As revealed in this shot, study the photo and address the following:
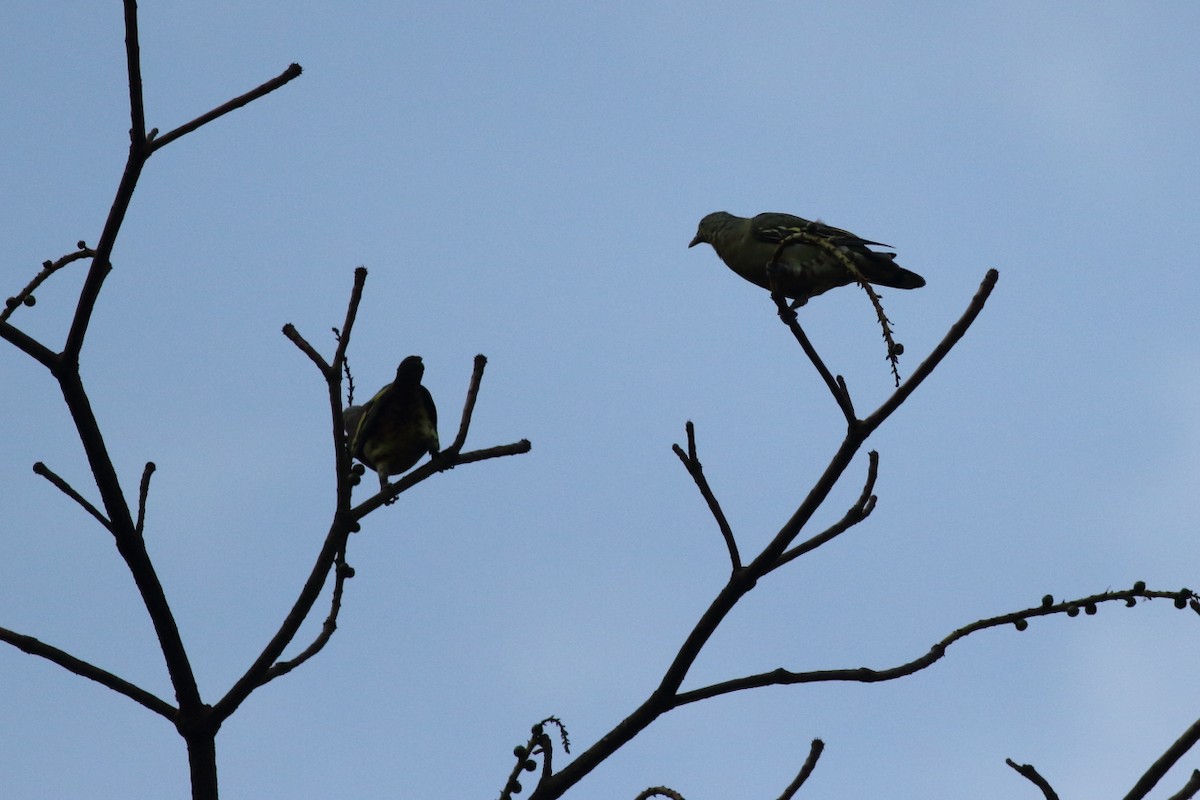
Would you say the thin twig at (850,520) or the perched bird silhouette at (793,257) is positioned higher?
the perched bird silhouette at (793,257)

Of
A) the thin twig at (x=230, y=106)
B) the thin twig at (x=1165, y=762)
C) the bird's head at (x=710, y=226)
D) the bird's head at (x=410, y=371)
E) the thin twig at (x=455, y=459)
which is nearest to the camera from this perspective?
the thin twig at (x=1165, y=762)

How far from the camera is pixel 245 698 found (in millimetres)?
3324

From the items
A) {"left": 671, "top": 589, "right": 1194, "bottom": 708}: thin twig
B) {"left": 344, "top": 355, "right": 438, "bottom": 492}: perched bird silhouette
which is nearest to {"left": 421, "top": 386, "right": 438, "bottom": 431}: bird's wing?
{"left": 344, "top": 355, "right": 438, "bottom": 492}: perched bird silhouette

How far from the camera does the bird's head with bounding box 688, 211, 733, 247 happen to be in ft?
30.6

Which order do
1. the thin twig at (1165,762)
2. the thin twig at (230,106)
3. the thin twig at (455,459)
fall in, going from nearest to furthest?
the thin twig at (1165,762) < the thin twig at (230,106) < the thin twig at (455,459)

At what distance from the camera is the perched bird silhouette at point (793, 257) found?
6969 mm

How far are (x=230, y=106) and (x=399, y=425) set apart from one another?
400 centimetres

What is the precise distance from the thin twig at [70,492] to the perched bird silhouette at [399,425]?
9.41 feet

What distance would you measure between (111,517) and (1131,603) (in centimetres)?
254

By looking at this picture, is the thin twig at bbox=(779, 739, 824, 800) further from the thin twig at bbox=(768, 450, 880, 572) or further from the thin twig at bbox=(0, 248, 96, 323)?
the thin twig at bbox=(0, 248, 96, 323)

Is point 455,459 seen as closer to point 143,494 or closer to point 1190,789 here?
point 143,494

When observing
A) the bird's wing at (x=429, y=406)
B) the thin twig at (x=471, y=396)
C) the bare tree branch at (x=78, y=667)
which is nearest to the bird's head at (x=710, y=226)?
the bird's wing at (x=429, y=406)

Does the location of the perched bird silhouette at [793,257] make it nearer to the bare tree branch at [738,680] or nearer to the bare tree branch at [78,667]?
the bare tree branch at [738,680]

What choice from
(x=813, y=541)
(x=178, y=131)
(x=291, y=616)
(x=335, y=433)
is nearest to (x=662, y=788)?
(x=813, y=541)
